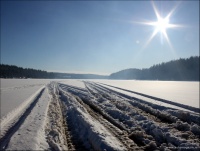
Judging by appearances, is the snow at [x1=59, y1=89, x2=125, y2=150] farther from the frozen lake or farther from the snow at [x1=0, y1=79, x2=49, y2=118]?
the frozen lake

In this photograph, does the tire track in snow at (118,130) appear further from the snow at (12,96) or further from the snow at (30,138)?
the snow at (12,96)

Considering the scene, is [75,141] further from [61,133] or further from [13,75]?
[13,75]

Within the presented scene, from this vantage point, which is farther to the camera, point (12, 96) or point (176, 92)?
point (176, 92)

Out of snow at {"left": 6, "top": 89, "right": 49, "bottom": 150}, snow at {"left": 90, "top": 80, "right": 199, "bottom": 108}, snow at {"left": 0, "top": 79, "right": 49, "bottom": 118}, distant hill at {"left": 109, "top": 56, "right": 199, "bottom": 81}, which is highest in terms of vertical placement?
distant hill at {"left": 109, "top": 56, "right": 199, "bottom": 81}

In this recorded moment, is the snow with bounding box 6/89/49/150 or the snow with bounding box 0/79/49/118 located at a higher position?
the snow with bounding box 0/79/49/118

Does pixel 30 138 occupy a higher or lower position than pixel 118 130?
lower

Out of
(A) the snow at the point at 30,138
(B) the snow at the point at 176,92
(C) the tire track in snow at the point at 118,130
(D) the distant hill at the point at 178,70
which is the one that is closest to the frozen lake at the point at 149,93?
(B) the snow at the point at 176,92

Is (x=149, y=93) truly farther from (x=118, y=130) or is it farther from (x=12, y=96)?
(x=118, y=130)

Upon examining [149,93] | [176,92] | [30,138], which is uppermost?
[176,92]

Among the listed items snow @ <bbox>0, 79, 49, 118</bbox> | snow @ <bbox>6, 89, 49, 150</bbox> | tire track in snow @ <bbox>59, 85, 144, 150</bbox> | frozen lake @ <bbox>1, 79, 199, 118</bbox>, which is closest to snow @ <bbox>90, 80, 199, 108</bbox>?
frozen lake @ <bbox>1, 79, 199, 118</bbox>

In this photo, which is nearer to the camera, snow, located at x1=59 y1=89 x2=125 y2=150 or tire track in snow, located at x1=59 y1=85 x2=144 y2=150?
snow, located at x1=59 y1=89 x2=125 y2=150

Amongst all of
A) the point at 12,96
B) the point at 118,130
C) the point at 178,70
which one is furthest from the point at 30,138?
the point at 178,70

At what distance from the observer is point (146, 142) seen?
7340mm

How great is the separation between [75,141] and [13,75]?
132380 mm
